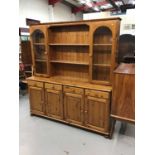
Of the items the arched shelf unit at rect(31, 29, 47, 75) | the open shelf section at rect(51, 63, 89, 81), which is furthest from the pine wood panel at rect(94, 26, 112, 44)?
the arched shelf unit at rect(31, 29, 47, 75)

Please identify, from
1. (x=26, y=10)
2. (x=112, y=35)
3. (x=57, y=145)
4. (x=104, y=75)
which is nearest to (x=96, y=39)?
(x=112, y=35)

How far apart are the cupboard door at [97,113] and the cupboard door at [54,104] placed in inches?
21.7

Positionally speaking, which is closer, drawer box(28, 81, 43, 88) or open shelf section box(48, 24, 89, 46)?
open shelf section box(48, 24, 89, 46)

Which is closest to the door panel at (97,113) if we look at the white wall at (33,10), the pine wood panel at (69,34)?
the pine wood panel at (69,34)

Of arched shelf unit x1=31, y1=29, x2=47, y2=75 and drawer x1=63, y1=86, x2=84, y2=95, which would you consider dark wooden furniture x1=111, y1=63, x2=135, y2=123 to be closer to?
drawer x1=63, y1=86, x2=84, y2=95

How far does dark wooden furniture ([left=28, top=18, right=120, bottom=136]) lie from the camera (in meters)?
2.57

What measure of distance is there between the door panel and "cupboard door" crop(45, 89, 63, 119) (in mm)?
553

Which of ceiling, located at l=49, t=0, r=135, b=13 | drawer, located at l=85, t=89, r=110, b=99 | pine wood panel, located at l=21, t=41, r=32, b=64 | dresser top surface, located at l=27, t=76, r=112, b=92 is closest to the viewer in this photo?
drawer, located at l=85, t=89, r=110, b=99

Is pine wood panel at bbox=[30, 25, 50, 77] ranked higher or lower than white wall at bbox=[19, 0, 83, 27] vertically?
lower

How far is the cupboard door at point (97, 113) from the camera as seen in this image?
8.29ft

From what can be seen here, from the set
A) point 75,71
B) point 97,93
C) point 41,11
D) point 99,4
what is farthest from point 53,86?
point 99,4

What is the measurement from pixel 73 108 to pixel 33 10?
166 inches

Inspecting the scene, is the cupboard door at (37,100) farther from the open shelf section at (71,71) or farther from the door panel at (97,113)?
the door panel at (97,113)
